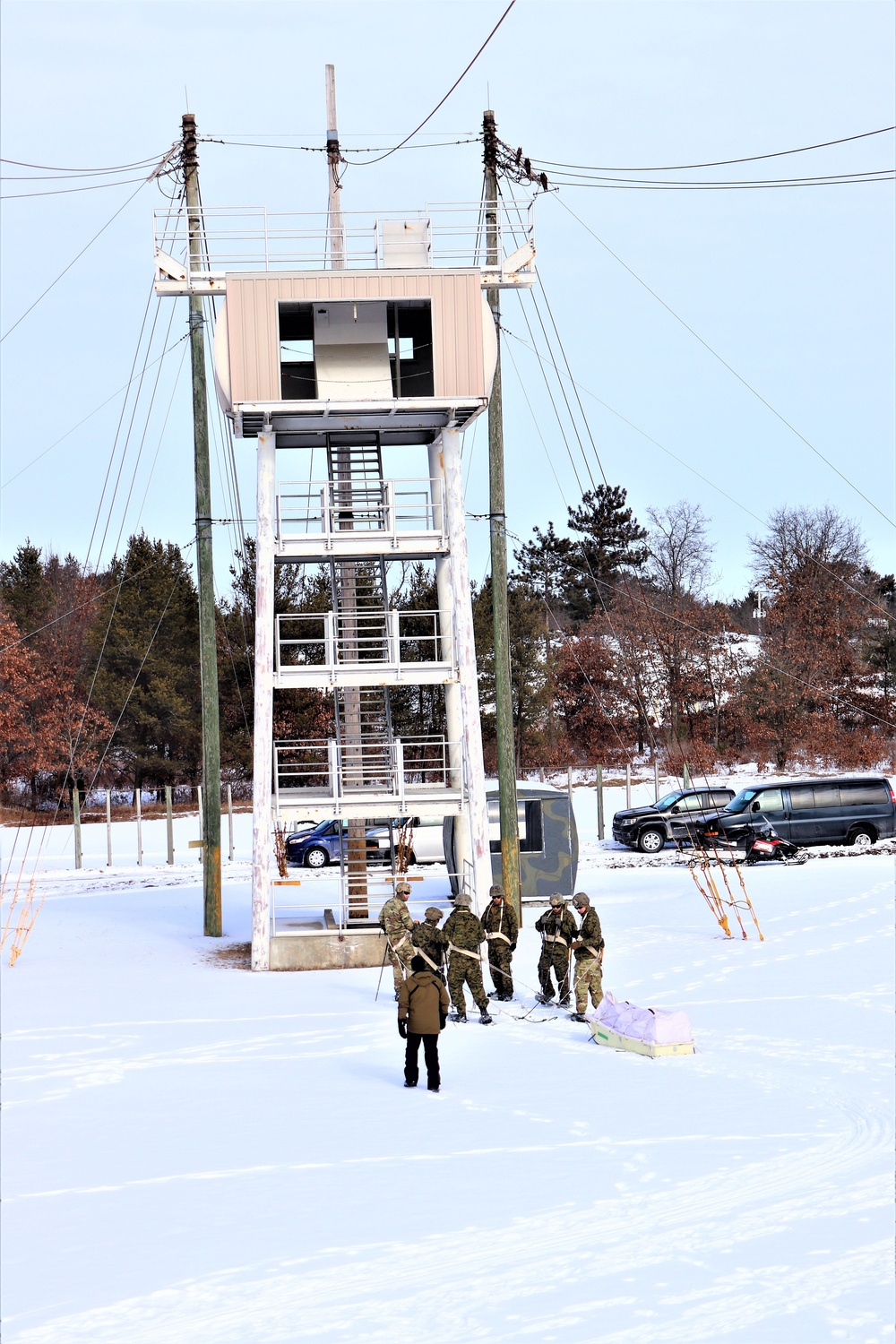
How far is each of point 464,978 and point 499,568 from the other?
1024 centimetres

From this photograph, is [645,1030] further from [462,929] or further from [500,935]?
[500,935]

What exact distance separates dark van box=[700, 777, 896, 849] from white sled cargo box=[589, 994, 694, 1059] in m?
20.6

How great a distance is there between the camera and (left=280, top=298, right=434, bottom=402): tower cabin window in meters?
25.3

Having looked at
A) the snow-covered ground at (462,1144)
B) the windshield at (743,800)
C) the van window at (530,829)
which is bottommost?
the snow-covered ground at (462,1144)

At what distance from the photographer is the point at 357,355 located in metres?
25.5

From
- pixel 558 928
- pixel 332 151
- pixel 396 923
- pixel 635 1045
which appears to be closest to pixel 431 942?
pixel 396 923

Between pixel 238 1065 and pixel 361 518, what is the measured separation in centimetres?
1146

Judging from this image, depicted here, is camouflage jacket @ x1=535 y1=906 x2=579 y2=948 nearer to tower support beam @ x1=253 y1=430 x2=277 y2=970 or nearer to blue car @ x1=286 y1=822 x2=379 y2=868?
tower support beam @ x1=253 y1=430 x2=277 y2=970

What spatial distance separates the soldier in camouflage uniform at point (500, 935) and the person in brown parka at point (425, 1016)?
4.32 meters

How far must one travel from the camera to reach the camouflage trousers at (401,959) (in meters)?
18.1

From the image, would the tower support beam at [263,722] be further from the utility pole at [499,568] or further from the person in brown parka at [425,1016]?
the person in brown parka at [425,1016]

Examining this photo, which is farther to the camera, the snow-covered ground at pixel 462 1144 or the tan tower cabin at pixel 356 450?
the tan tower cabin at pixel 356 450

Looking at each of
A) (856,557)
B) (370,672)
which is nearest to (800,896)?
(370,672)

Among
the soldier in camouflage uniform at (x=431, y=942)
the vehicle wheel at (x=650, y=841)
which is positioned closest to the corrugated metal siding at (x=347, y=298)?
the soldier in camouflage uniform at (x=431, y=942)
